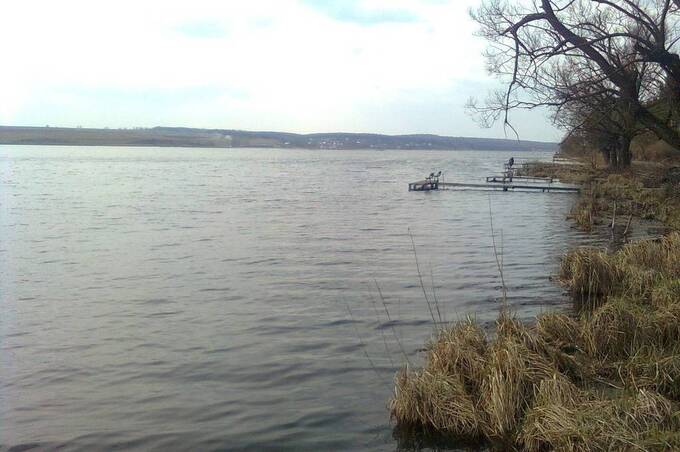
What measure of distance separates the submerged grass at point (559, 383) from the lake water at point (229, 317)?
721 mm

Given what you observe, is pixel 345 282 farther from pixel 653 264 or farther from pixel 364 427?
pixel 364 427

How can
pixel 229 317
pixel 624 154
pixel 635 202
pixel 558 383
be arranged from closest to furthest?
pixel 558 383 → pixel 229 317 → pixel 635 202 → pixel 624 154

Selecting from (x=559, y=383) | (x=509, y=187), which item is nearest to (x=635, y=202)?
(x=509, y=187)

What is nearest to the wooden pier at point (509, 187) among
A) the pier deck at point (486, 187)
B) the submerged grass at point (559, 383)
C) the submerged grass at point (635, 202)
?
the pier deck at point (486, 187)

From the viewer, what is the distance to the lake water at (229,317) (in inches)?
291

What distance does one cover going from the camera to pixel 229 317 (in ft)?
38.4

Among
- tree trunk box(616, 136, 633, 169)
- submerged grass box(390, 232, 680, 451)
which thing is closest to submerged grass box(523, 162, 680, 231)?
tree trunk box(616, 136, 633, 169)

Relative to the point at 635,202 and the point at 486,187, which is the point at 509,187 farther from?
the point at 635,202

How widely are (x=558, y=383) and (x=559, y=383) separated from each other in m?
0.01

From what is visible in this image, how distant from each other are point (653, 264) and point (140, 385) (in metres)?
9.13

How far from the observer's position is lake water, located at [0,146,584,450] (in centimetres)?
740

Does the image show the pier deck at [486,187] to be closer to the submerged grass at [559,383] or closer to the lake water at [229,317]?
the lake water at [229,317]

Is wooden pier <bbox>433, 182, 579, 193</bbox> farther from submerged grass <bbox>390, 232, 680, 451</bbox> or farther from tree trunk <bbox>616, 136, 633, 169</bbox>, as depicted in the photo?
submerged grass <bbox>390, 232, 680, 451</bbox>

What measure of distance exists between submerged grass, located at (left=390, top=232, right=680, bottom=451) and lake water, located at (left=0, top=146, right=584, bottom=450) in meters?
0.72
